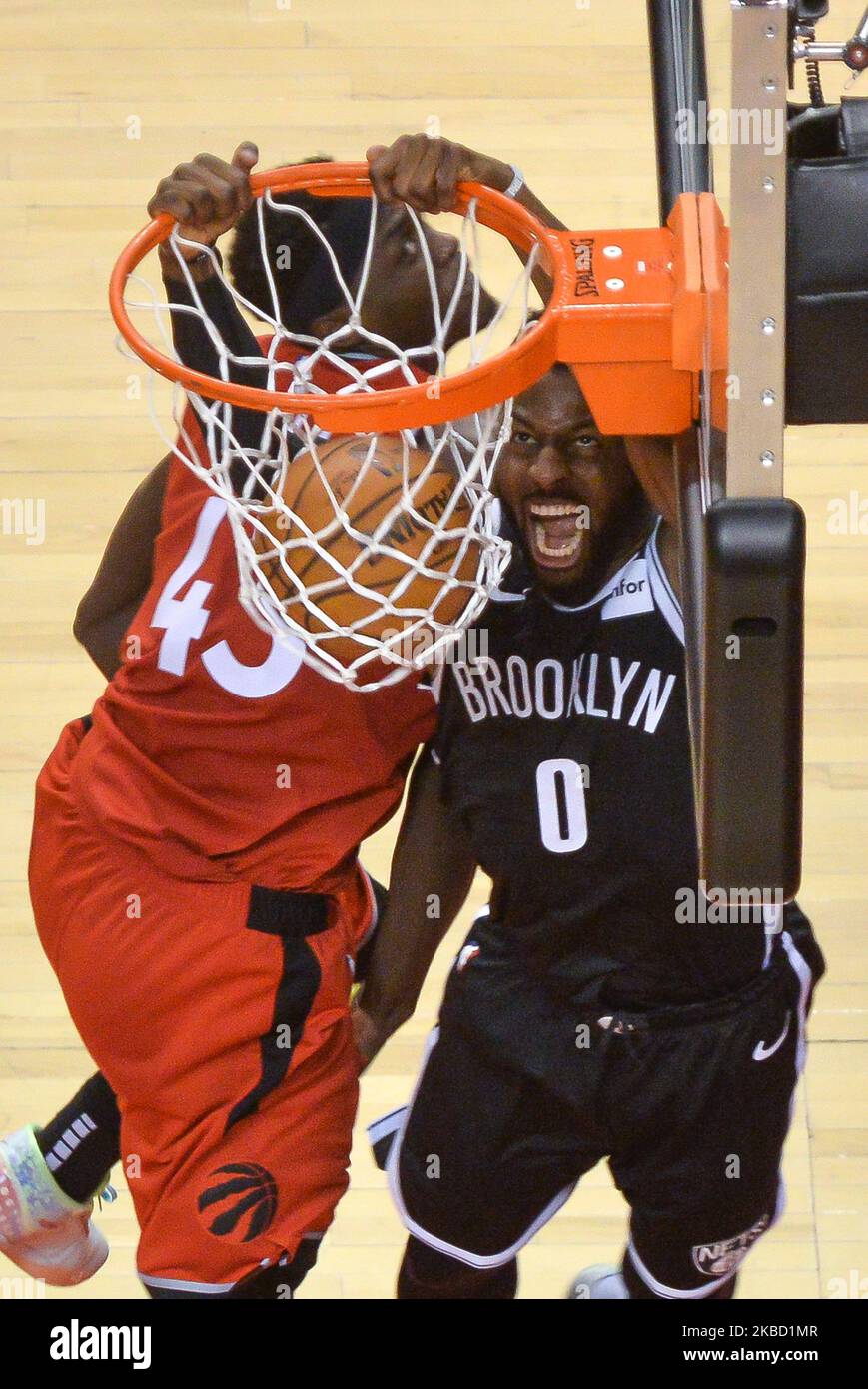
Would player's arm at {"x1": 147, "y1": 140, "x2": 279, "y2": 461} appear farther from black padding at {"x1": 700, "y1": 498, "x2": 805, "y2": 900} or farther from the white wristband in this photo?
black padding at {"x1": 700, "y1": 498, "x2": 805, "y2": 900}

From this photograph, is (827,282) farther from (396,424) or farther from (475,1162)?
(475,1162)

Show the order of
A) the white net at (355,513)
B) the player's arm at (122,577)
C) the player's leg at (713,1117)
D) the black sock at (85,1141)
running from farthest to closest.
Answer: the black sock at (85,1141), the player's arm at (122,577), the player's leg at (713,1117), the white net at (355,513)

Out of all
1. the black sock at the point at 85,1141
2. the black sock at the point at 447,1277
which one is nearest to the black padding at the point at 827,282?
the black sock at the point at 447,1277

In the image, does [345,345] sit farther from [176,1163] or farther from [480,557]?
[176,1163]

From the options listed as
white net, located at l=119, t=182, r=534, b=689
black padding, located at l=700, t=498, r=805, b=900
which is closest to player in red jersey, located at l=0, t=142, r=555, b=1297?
white net, located at l=119, t=182, r=534, b=689

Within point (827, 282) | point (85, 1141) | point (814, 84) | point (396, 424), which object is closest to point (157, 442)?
point (85, 1141)

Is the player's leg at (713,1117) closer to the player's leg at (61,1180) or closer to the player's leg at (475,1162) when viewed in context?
the player's leg at (475,1162)

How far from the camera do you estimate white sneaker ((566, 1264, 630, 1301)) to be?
2639mm

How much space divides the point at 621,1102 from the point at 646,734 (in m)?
0.45

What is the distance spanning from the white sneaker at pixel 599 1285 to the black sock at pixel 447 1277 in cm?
14

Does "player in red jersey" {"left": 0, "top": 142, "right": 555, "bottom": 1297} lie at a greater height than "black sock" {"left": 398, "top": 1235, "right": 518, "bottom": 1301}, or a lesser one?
greater

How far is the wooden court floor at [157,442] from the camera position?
9.70 ft

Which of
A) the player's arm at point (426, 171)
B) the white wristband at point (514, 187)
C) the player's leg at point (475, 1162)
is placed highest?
the player's arm at point (426, 171)

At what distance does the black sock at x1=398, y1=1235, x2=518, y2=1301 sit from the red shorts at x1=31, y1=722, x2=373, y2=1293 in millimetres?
206
